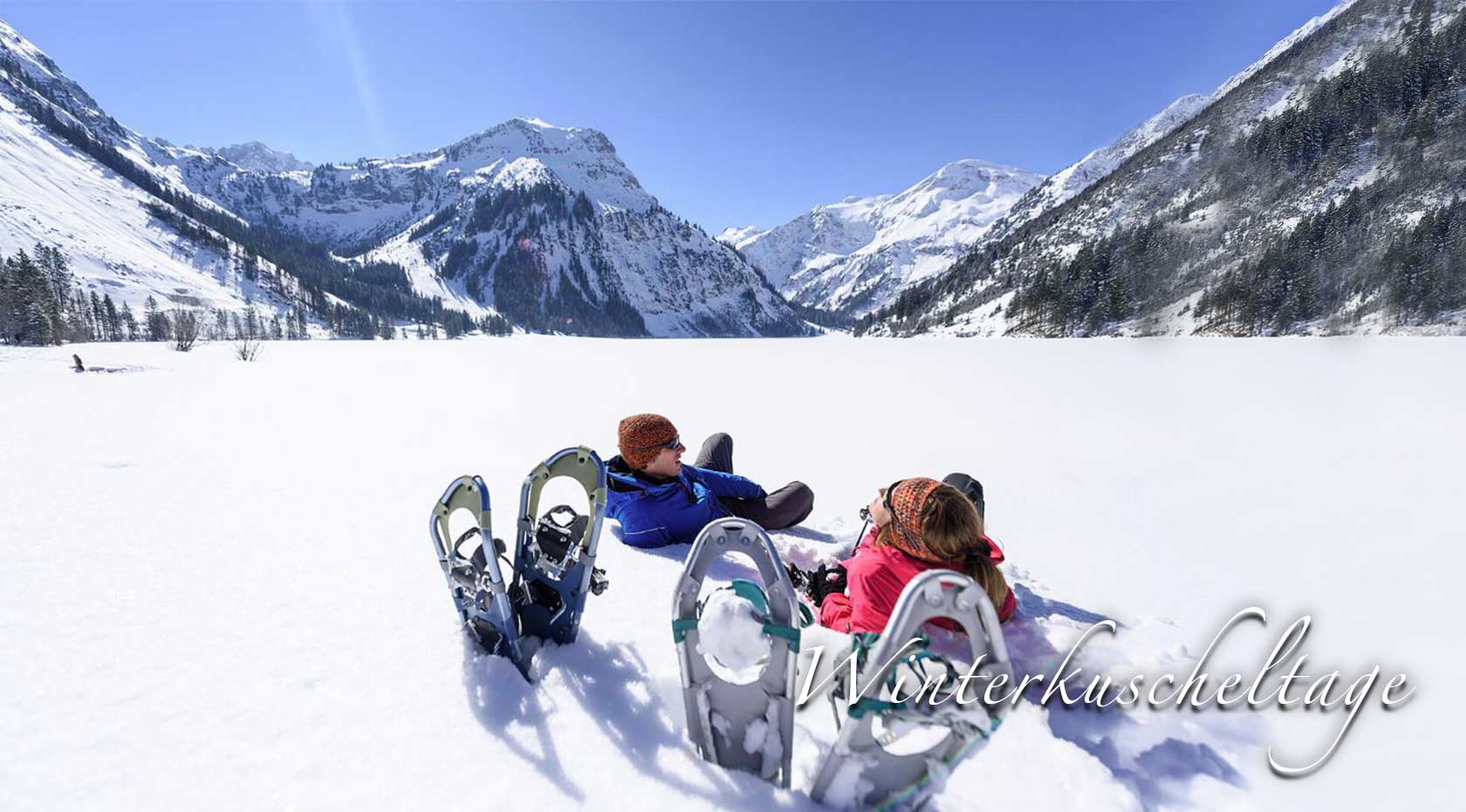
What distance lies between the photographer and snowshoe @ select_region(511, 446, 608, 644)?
8.90 feet

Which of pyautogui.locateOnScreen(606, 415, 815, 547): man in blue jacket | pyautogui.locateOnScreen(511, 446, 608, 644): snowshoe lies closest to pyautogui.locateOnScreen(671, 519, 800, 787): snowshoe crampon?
pyautogui.locateOnScreen(511, 446, 608, 644): snowshoe

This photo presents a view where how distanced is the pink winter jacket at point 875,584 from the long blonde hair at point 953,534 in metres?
0.12

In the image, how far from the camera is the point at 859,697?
5.68ft

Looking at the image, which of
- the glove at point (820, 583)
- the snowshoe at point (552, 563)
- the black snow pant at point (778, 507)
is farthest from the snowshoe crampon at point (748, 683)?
the black snow pant at point (778, 507)

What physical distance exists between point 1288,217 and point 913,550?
12074 centimetres

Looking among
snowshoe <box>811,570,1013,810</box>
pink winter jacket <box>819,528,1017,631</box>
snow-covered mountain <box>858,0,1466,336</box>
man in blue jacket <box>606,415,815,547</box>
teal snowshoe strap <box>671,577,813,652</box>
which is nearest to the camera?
snowshoe <box>811,570,1013,810</box>

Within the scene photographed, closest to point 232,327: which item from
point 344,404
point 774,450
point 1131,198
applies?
point 344,404

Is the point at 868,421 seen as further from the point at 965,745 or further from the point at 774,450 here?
the point at 965,745

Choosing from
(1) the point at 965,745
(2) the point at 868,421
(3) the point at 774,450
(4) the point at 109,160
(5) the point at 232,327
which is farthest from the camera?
(4) the point at 109,160

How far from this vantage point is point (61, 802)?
5.80 ft

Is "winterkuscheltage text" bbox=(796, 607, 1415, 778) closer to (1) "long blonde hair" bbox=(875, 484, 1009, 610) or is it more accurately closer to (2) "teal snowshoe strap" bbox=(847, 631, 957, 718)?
(2) "teal snowshoe strap" bbox=(847, 631, 957, 718)

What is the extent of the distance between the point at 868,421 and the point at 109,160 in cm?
23755

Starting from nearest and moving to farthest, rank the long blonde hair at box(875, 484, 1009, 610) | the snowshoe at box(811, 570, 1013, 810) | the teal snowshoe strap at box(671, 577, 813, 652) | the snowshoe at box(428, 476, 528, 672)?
the snowshoe at box(811, 570, 1013, 810), the teal snowshoe strap at box(671, 577, 813, 652), the snowshoe at box(428, 476, 528, 672), the long blonde hair at box(875, 484, 1009, 610)

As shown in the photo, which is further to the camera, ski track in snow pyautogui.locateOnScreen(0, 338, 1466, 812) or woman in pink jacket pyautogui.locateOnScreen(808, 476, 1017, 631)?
woman in pink jacket pyautogui.locateOnScreen(808, 476, 1017, 631)
